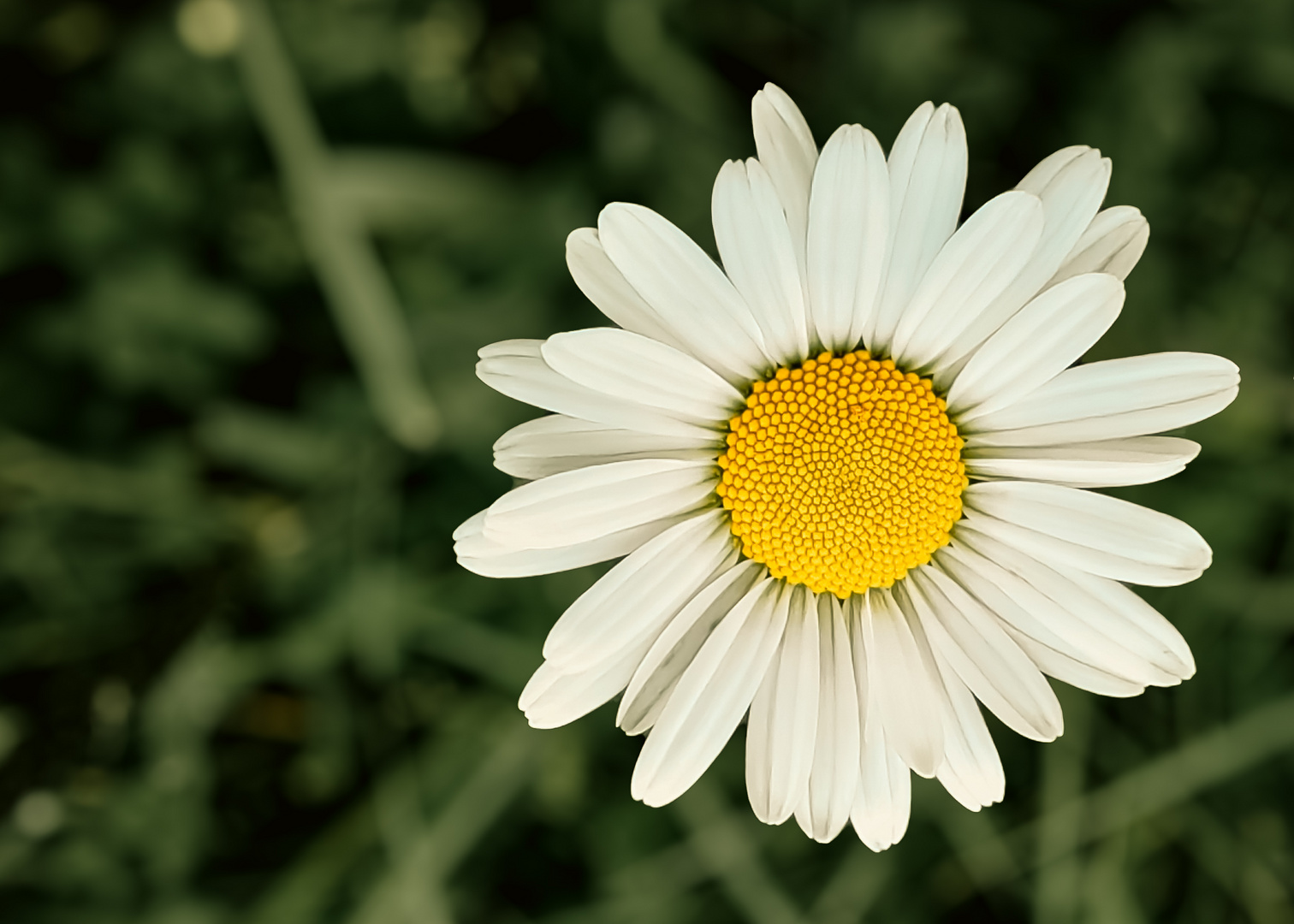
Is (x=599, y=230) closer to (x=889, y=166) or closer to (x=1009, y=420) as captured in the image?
(x=889, y=166)

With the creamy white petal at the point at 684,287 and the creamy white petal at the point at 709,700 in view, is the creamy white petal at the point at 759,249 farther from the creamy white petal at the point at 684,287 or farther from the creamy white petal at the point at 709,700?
the creamy white petal at the point at 709,700

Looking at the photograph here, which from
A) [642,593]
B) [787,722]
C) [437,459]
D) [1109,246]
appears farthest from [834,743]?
[437,459]

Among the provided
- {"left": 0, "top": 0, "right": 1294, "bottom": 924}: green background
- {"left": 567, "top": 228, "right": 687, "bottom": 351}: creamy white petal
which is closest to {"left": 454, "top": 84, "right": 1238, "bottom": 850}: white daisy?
{"left": 567, "top": 228, "right": 687, "bottom": 351}: creamy white petal

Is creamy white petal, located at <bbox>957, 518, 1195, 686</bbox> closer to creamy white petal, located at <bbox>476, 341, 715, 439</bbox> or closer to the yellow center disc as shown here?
the yellow center disc

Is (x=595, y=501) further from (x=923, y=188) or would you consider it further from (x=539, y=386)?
(x=923, y=188)

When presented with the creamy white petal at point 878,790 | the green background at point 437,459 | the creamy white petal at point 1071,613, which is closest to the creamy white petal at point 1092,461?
the creamy white petal at point 1071,613

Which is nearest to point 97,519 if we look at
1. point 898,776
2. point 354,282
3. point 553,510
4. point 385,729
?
point 385,729
